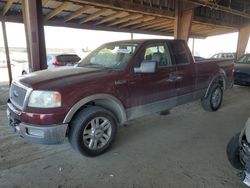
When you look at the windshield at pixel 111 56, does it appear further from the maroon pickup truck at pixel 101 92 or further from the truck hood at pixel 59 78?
the truck hood at pixel 59 78

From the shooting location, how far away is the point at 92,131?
2992mm

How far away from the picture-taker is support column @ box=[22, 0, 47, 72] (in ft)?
15.6

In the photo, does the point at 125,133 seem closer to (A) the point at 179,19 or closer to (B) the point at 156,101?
(B) the point at 156,101

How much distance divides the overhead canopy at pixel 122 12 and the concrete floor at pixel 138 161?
4.58 metres

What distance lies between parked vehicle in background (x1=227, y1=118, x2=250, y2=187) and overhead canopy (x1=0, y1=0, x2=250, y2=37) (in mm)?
5532

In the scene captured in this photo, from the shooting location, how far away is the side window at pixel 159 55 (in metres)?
3.72

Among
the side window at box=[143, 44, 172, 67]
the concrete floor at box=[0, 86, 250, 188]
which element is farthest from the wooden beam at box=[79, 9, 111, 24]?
the concrete floor at box=[0, 86, 250, 188]

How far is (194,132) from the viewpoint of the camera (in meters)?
3.98

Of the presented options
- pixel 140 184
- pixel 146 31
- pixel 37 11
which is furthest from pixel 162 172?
pixel 146 31

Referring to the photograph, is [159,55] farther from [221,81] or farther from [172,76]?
[221,81]

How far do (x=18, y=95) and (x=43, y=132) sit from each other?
29.7 inches

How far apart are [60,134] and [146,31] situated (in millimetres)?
11621

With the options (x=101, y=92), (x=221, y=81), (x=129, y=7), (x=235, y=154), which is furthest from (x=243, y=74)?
(x=101, y=92)

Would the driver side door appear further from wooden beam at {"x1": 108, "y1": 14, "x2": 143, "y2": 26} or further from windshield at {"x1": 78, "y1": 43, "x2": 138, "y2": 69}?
wooden beam at {"x1": 108, "y1": 14, "x2": 143, "y2": 26}
